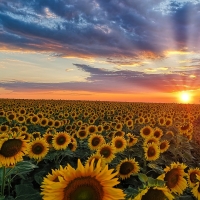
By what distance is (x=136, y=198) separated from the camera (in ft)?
10.7

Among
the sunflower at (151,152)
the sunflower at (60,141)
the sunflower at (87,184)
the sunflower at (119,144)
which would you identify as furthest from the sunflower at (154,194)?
the sunflower at (60,141)

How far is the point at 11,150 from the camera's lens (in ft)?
16.4

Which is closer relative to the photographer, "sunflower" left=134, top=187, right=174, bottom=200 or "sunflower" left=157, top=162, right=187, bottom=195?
"sunflower" left=134, top=187, right=174, bottom=200

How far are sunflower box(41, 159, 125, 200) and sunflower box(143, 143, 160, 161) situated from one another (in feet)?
17.5

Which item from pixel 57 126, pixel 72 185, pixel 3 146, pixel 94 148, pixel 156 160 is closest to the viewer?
pixel 72 185

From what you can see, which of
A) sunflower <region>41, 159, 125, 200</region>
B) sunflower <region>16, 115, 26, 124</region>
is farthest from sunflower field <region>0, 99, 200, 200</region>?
sunflower <region>16, 115, 26, 124</region>

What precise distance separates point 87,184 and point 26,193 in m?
1.50

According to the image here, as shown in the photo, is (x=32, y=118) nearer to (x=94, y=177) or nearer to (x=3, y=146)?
(x=3, y=146)

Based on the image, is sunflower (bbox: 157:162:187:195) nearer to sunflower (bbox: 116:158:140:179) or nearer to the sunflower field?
the sunflower field

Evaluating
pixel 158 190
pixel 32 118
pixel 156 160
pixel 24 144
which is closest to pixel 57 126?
pixel 32 118

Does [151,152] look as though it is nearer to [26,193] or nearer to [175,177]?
[175,177]

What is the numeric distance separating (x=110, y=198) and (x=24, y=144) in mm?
2571

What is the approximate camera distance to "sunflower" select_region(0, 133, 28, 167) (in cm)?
486

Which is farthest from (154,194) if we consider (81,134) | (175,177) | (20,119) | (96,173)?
(20,119)
